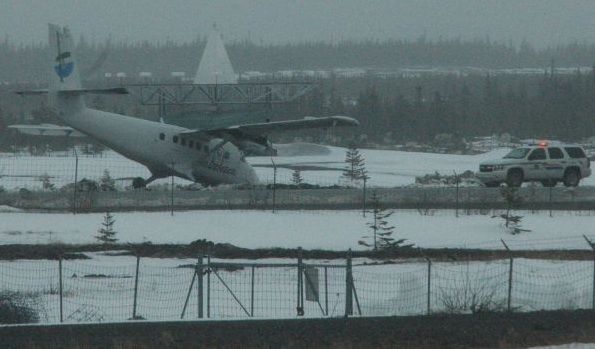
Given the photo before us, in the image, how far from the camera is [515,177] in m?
43.7

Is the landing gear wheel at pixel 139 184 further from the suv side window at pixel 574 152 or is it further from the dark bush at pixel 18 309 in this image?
the dark bush at pixel 18 309

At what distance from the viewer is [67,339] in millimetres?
16125

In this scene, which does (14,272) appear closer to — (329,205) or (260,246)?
(260,246)

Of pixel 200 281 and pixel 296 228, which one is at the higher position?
pixel 200 281

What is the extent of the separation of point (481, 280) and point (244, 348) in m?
7.81

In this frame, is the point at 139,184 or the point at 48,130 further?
the point at 48,130

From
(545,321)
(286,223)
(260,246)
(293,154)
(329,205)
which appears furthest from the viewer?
(293,154)

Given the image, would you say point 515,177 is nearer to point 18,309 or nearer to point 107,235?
point 107,235

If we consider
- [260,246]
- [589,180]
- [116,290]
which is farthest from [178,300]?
[589,180]

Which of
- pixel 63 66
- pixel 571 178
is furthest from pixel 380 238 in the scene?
pixel 63 66

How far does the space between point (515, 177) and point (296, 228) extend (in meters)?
13.3

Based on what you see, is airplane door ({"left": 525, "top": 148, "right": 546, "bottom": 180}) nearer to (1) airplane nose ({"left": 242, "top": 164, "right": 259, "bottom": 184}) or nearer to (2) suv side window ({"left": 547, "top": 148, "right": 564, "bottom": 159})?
(2) suv side window ({"left": 547, "top": 148, "right": 564, "bottom": 159})

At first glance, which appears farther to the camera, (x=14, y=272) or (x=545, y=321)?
(x=14, y=272)

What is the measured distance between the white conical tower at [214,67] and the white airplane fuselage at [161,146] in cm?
2147
